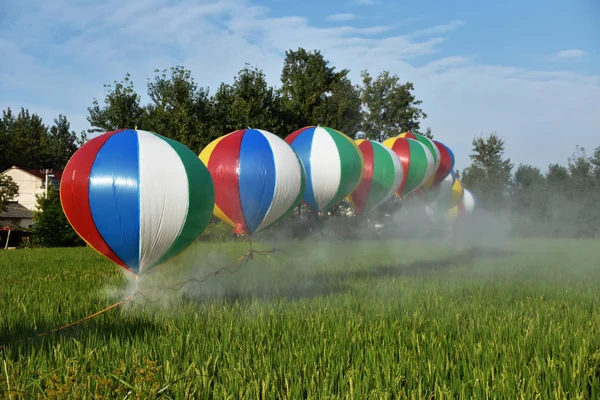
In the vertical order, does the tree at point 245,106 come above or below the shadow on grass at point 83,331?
above

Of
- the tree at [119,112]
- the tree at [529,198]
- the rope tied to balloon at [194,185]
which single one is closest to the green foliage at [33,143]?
the tree at [119,112]

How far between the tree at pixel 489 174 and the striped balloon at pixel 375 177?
40.6 m

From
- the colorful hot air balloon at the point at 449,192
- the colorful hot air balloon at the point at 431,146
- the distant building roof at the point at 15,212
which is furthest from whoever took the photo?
the distant building roof at the point at 15,212

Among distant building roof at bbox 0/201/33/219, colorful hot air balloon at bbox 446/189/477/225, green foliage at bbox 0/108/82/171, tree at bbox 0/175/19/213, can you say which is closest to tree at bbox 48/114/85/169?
green foliage at bbox 0/108/82/171

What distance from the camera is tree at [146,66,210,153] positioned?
29734mm

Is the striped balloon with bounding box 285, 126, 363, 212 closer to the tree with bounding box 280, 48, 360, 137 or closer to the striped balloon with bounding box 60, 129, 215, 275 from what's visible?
the striped balloon with bounding box 60, 129, 215, 275

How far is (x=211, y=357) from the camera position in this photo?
448 cm

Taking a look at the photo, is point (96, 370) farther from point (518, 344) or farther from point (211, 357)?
point (518, 344)

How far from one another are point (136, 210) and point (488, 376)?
3841mm

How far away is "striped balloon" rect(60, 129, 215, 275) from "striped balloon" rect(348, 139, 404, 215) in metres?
4.96

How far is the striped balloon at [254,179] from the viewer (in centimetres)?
754

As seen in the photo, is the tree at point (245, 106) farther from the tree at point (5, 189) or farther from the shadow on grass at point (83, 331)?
the shadow on grass at point (83, 331)

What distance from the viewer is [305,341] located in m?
5.30

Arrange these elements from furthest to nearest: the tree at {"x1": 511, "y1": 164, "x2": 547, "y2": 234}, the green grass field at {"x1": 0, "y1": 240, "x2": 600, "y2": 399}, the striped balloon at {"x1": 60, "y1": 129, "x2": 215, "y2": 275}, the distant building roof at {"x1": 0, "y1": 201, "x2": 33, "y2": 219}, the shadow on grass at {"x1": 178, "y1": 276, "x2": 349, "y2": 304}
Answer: the tree at {"x1": 511, "y1": 164, "x2": 547, "y2": 234}, the distant building roof at {"x1": 0, "y1": 201, "x2": 33, "y2": 219}, the shadow on grass at {"x1": 178, "y1": 276, "x2": 349, "y2": 304}, the striped balloon at {"x1": 60, "y1": 129, "x2": 215, "y2": 275}, the green grass field at {"x1": 0, "y1": 240, "x2": 600, "y2": 399}
